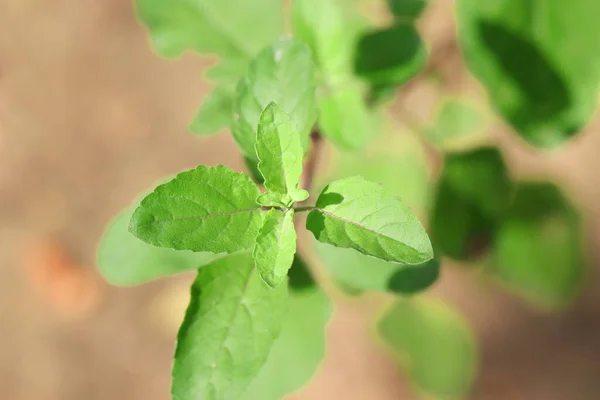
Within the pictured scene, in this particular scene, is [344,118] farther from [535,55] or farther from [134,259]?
[535,55]

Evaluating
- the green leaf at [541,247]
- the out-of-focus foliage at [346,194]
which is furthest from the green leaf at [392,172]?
the green leaf at [541,247]

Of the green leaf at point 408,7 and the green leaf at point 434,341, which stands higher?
the green leaf at point 408,7

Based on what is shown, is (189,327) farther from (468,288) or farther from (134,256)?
(468,288)

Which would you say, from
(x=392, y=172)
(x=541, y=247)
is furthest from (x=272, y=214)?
(x=541, y=247)

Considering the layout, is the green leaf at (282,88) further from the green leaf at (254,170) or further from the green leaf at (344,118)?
the green leaf at (344,118)

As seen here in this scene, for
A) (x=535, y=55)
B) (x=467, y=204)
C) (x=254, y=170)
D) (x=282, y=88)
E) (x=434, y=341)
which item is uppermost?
(x=282, y=88)

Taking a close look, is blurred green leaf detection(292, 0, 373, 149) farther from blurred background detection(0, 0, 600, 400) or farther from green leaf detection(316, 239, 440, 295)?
blurred background detection(0, 0, 600, 400)
